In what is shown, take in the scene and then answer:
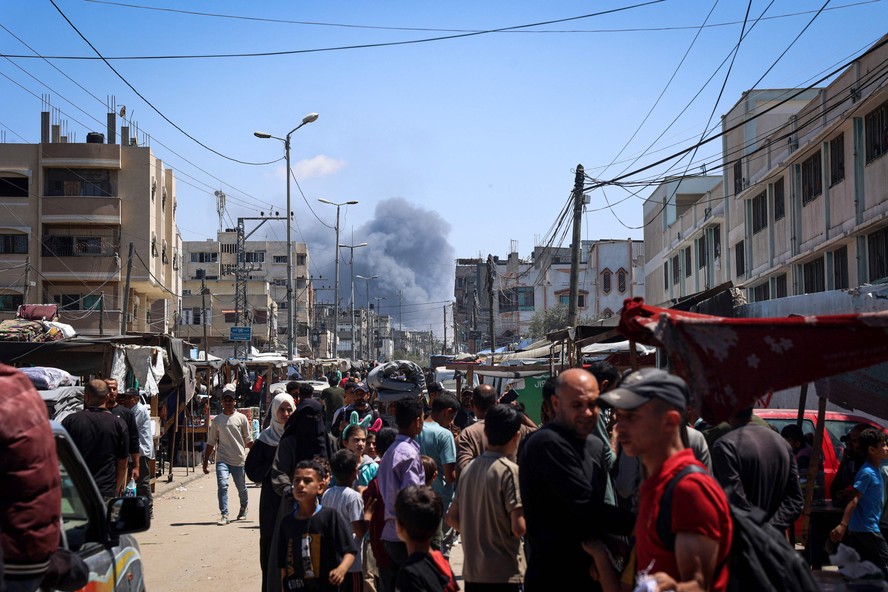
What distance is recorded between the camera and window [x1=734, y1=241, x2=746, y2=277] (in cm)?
3148

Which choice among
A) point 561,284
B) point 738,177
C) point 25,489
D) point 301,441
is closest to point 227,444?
point 301,441

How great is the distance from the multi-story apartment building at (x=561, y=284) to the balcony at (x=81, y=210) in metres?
26.1

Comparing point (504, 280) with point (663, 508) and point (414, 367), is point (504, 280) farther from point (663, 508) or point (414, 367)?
point (663, 508)

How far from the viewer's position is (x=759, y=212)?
2897 centimetres

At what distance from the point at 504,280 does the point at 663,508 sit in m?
88.2

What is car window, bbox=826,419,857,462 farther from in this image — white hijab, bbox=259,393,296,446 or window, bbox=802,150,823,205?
window, bbox=802,150,823,205

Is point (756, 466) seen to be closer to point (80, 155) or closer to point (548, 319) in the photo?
point (80, 155)

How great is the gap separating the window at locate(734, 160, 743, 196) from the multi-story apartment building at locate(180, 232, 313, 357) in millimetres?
54478

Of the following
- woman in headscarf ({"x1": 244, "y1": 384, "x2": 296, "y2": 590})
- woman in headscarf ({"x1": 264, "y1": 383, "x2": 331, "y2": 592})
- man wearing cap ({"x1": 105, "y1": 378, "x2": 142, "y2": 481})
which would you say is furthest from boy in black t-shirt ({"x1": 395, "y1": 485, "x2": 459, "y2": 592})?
man wearing cap ({"x1": 105, "y1": 378, "x2": 142, "y2": 481})

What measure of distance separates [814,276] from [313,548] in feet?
68.8

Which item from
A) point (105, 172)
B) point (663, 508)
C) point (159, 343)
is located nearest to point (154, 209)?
point (105, 172)

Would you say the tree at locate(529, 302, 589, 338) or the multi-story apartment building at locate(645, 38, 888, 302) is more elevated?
the multi-story apartment building at locate(645, 38, 888, 302)

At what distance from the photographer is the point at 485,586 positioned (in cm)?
536

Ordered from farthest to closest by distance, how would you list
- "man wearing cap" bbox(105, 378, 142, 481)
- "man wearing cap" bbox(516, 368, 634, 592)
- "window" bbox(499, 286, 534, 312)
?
"window" bbox(499, 286, 534, 312)
"man wearing cap" bbox(105, 378, 142, 481)
"man wearing cap" bbox(516, 368, 634, 592)
